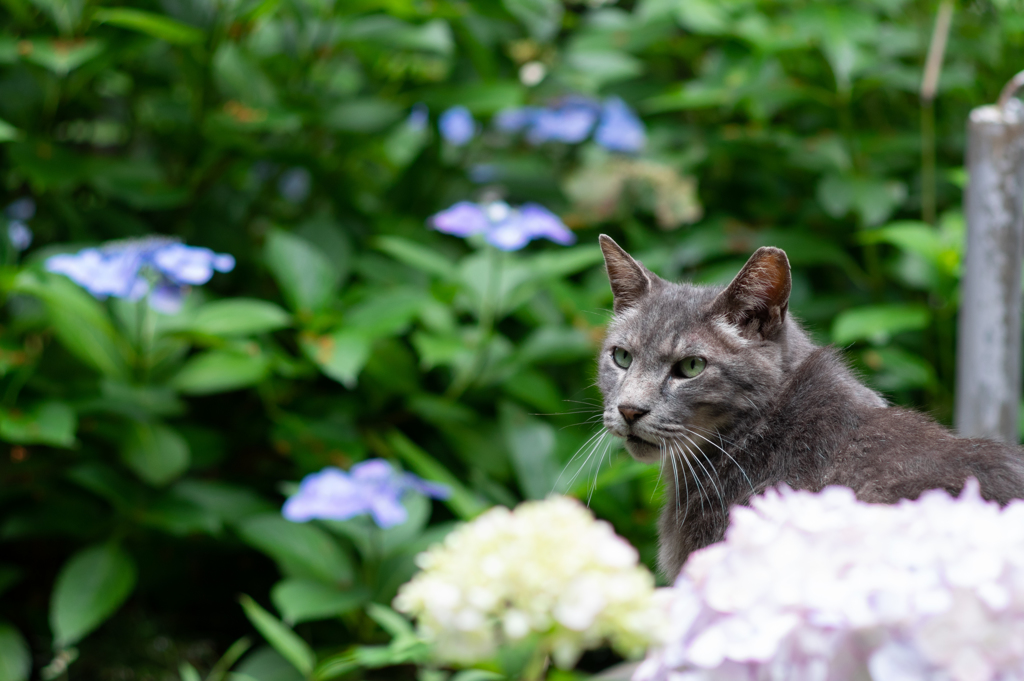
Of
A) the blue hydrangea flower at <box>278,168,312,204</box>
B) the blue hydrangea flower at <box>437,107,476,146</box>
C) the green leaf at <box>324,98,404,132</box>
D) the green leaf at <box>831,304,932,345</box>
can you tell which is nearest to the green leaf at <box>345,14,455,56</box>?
the green leaf at <box>324,98,404,132</box>

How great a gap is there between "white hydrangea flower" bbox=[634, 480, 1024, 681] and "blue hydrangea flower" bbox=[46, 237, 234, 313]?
1.58 m

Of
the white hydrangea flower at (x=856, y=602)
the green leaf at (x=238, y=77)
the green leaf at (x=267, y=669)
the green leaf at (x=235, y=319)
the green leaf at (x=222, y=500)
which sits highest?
the white hydrangea flower at (x=856, y=602)

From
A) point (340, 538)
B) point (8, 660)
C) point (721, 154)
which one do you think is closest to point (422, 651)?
point (340, 538)

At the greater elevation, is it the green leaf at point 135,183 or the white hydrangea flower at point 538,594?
the white hydrangea flower at point 538,594

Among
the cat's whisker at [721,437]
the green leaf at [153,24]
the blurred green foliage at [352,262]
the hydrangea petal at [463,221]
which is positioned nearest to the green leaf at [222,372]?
the blurred green foliage at [352,262]

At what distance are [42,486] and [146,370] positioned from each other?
Result: 518 mm

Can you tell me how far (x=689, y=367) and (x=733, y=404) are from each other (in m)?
0.10

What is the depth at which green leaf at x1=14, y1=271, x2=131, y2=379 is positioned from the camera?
2.25 meters

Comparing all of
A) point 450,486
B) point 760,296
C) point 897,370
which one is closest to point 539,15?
point 897,370

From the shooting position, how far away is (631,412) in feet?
4.95

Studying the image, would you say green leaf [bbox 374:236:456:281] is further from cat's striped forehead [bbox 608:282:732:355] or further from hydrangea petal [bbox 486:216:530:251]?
cat's striped forehead [bbox 608:282:732:355]

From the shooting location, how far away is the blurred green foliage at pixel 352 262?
→ 243 centimetres

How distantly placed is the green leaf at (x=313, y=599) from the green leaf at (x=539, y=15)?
2061 mm

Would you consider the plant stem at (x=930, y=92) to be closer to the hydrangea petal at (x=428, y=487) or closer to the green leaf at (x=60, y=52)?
the hydrangea petal at (x=428, y=487)
